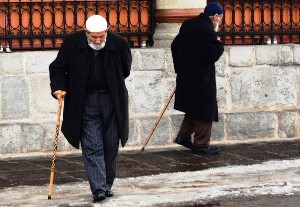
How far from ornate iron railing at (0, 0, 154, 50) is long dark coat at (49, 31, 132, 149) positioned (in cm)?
344

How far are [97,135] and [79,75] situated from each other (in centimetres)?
58

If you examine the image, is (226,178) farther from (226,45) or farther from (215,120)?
(226,45)

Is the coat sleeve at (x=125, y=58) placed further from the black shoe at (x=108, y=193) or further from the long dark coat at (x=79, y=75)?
the black shoe at (x=108, y=193)

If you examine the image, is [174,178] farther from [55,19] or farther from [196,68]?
[55,19]

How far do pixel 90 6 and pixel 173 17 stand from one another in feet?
3.58

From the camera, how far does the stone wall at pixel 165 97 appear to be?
13742 mm

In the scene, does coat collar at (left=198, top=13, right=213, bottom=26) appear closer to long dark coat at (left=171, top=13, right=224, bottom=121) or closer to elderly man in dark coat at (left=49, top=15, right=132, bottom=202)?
long dark coat at (left=171, top=13, right=224, bottom=121)

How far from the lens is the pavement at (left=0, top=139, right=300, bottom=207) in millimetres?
10398

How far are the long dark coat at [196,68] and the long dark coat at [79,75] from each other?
2.98m

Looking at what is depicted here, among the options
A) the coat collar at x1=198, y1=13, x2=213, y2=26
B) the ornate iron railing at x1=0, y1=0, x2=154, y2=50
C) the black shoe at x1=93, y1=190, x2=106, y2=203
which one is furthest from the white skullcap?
the ornate iron railing at x1=0, y1=0, x2=154, y2=50

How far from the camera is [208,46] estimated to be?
1341 centimetres

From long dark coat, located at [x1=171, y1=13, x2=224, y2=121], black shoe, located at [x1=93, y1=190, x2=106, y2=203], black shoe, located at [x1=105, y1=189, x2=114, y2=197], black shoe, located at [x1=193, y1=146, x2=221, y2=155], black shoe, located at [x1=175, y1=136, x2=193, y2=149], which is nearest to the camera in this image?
black shoe, located at [x1=93, y1=190, x2=106, y2=203]

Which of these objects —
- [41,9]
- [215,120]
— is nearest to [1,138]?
[41,9]

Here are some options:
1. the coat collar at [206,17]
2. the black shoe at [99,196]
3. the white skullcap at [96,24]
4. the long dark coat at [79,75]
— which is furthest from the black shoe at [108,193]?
the coat collar at [206,17]
